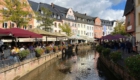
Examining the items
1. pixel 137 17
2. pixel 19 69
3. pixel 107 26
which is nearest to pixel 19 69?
pixel 19 69

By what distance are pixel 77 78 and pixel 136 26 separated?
12.9 meters

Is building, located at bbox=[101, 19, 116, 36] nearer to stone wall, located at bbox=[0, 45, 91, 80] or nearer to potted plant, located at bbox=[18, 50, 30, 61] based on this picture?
stone wall, located at bbox=[0, 45, 91, 80]

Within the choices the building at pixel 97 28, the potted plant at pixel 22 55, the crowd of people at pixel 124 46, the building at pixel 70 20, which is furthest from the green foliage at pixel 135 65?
the building at pixel 97 28

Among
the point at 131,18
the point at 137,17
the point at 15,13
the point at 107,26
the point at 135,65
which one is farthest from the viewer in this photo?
the point at 107,26

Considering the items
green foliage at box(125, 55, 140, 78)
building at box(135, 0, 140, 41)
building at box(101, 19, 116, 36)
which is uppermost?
building at box(101, 19, 116, 36)

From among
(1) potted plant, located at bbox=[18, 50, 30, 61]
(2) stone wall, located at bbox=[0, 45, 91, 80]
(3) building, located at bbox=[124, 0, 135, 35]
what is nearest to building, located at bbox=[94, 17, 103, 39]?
(3) building, located at bbox=[124, 0, 135, 35]

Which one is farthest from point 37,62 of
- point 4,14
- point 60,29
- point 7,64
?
point 60,29

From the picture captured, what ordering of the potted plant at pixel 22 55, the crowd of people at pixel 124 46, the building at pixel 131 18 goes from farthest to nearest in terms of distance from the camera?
1. the building at pixel 131 18
2. the crowd of people at pixel 124 46
3. the potted plant at pixel 22 55

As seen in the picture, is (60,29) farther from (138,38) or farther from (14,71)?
(14,71)

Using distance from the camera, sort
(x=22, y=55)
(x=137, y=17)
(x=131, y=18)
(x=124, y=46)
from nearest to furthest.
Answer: (x=22, y=55) < (x=137, y=17) < (x=131, y=18) < (x=124, y=46)

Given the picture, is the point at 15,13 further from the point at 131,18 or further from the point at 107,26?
the point at 107,26

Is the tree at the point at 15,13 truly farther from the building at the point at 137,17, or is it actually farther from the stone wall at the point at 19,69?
the building at the point at 137,17

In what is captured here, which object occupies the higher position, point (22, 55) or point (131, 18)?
point (131, 18)

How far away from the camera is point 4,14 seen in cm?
2683
